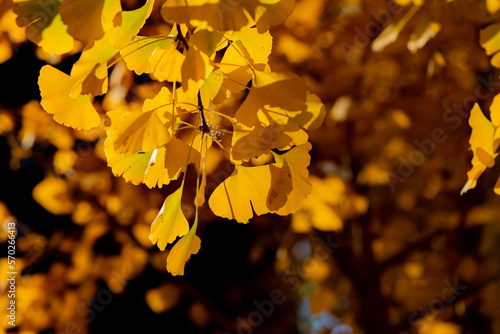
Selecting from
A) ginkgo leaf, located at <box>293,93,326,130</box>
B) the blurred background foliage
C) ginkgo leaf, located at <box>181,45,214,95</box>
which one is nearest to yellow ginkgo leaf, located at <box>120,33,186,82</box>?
ginkgo leaf, located at <box>181,45,214,95</box>

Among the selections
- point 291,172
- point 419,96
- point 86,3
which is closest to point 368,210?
point 419,96

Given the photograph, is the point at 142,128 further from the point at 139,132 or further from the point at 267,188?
the point at 267,188

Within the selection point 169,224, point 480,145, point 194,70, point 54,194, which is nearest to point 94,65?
point 194,70

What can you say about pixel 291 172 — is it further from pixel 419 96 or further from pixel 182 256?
pixel 419 96

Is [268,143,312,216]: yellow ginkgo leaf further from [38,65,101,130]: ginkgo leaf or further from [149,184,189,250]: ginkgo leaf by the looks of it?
[38,65,101,130]: ginkgo leaf

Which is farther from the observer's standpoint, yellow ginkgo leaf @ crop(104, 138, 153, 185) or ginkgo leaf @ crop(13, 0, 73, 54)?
yellow ginkgo leaf @ crop(104, 138, 153, 185)

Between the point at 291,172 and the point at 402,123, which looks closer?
the point at 291,172
